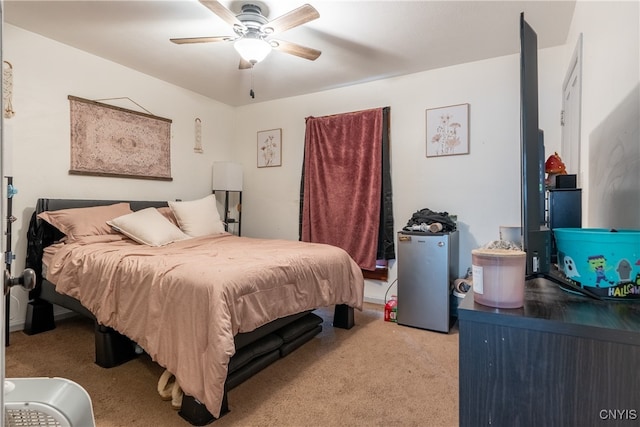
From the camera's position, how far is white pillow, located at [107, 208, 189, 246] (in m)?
2.72

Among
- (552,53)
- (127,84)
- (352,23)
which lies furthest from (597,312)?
(127,84)

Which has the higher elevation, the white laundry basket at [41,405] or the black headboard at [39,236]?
the black headboard at [39,236]

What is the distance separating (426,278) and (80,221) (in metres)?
2.91

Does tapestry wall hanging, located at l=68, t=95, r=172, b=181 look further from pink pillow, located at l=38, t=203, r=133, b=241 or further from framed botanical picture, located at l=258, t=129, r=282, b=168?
framed botanical picture, located at l=258, t=129, r=282, b=168

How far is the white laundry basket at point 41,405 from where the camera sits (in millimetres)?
745

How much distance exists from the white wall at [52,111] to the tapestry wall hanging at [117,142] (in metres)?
0.07

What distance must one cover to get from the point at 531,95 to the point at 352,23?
6.10 feet

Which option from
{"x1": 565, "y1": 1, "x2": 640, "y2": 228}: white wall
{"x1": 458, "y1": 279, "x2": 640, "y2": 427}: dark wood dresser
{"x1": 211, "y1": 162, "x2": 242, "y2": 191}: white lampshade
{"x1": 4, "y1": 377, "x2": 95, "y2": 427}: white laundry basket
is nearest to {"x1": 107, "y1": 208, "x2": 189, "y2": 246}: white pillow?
{"x1": 211, "y1": 162, "x2": 242, "y2": 191}: white lampshade

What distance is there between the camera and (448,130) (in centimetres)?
323

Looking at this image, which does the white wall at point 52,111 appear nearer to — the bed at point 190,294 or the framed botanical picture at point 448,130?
the bed at point 190,294

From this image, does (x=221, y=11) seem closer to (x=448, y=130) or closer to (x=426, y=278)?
(x=448, y=130)

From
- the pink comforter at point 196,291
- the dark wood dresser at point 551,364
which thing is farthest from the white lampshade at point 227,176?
the dark wood dresser at point 551,364

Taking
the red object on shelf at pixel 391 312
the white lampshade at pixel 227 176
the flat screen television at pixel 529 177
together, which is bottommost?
the red object on shelf at pixel 391 312

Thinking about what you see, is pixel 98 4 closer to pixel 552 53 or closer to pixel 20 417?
pixel 20 417
